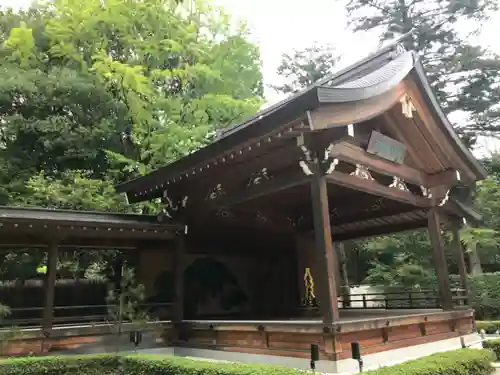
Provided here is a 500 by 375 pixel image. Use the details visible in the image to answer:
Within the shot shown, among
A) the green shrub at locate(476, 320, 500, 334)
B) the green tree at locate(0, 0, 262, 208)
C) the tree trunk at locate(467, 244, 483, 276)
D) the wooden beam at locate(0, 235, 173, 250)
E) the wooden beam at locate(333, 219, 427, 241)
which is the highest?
the green tree at locate(0, 0, 262, 208)

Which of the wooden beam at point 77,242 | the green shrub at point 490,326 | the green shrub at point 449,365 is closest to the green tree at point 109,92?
the wooden beam at point 77,242

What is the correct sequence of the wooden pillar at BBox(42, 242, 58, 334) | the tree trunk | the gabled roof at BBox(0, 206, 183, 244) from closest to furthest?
the gabled roof at BBox(0, 206, 183, 244), the wooden pillar at BBox(42, 242, 58, 334), the tree trunk

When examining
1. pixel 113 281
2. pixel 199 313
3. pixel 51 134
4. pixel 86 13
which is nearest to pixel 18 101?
pixel 51 134

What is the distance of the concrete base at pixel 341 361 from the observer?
609cm

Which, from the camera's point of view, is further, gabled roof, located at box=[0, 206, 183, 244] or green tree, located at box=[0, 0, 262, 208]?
green tree, located at box=[0, 0, 262, 208]

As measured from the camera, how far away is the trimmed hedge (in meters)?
5.76

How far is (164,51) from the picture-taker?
1548 centimetres

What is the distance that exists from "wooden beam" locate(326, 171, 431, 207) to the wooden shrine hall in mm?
41

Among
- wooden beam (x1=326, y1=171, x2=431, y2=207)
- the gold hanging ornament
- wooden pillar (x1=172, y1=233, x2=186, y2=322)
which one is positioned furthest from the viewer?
the gold hanging ornament

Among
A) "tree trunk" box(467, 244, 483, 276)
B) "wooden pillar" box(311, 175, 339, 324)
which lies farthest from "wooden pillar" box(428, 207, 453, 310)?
"tree trunk" box(467, 244, 483, 276)

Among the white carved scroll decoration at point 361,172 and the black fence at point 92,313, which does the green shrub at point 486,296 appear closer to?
the white carved scroll decoration at point 361,172

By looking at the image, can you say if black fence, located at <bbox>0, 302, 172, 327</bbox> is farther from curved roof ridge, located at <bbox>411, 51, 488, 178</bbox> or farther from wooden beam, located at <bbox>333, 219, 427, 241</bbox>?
curved roof ridge, located at <bbox>411, 51, 488, 178</bbox>

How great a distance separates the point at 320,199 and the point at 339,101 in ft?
5.16

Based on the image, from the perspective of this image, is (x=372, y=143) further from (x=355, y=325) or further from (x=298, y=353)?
(x=298, y=353)
